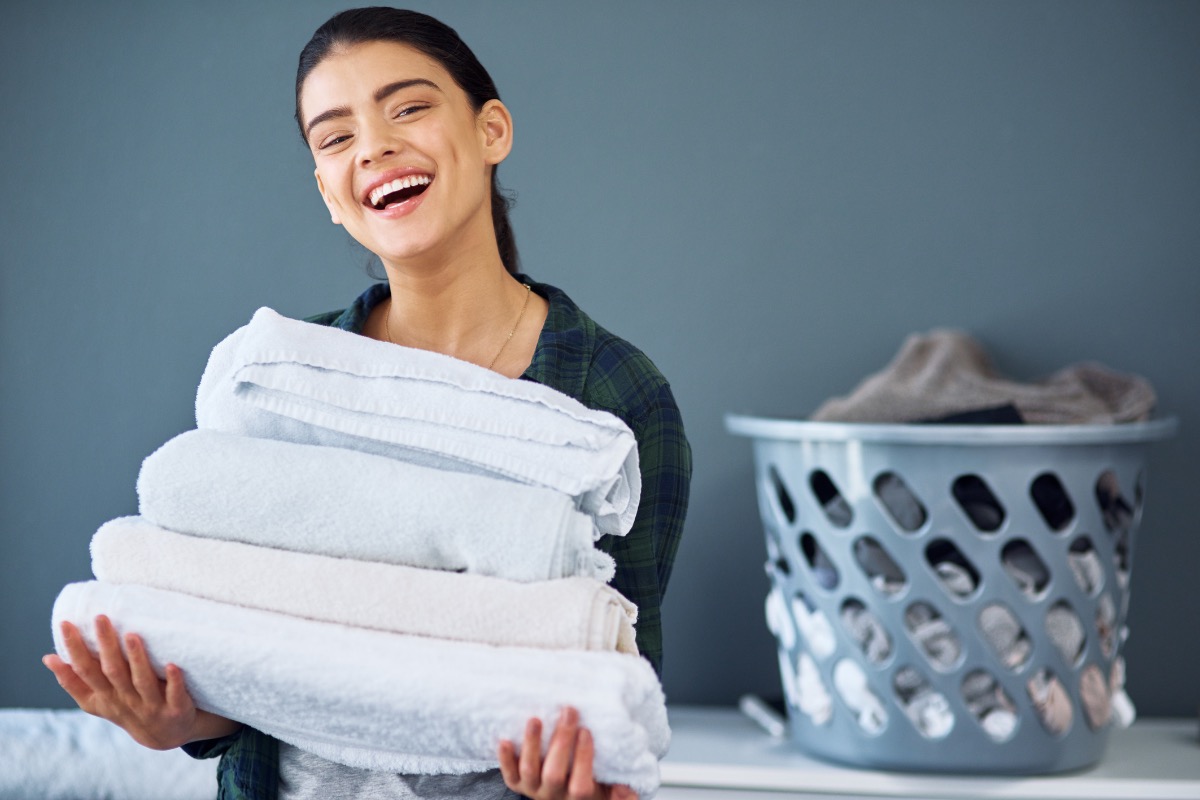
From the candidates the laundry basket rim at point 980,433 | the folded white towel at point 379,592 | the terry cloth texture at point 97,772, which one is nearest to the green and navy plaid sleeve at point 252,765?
the folded white towel at point 379,592

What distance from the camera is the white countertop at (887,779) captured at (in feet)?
3.47

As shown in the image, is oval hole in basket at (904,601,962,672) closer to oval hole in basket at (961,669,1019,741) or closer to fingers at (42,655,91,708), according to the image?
oval hole in basket at (961,669,1019,741)

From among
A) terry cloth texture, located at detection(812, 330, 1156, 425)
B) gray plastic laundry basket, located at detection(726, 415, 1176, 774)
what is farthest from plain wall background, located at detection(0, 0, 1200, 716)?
gray plastic laundry basket, located at detection(726, 415, 1176, 774)

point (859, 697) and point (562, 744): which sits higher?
point (562, 744)

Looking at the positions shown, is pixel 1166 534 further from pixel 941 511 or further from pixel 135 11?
pixel 135 11

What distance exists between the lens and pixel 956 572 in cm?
104

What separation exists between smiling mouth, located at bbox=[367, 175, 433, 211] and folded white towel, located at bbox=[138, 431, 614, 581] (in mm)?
161

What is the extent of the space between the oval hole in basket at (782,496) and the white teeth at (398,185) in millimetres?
610

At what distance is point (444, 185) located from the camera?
2.03 feet

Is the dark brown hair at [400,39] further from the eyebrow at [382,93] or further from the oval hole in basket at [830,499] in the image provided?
the oval hole in basket at [830,499]

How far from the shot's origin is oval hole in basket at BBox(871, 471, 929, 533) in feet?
3.42

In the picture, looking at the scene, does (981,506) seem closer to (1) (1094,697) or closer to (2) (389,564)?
(1) (1094,697)

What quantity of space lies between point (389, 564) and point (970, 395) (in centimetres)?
75

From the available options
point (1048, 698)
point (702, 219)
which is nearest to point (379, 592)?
point (1048, 698)
